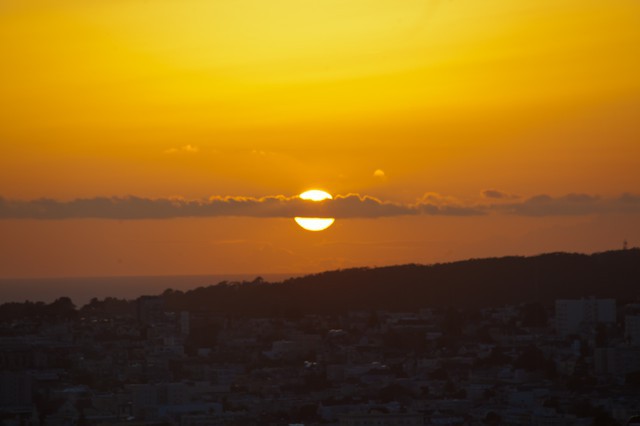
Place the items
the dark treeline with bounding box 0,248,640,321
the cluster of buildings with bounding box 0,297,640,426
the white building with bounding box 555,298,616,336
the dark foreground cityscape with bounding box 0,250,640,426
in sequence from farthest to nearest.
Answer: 1. the dark treeline with bounding box 0,248,640,321
2. the white building with bounding box 555,298,616,336
3. the dark foreground cityscape with bounding box 0,250,640,426
4. the cluster of buildings with bounding box 0,297,640,426

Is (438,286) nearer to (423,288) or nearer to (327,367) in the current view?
(423,288)

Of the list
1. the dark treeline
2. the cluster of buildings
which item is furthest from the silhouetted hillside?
the cluster of buildings

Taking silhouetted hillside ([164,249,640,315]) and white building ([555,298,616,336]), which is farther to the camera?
silhouetted hillside ([164,249,640,315])

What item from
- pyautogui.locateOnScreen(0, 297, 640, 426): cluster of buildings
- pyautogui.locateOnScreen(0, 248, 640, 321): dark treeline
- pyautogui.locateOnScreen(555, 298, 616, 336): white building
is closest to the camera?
pyautogui.locateOnScreen(0, 297, 640, 426): cluster of buildings

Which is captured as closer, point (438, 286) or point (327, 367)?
point (327, 367)

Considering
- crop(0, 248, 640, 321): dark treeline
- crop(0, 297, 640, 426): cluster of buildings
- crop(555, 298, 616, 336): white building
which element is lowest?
crop(0, 297, 640, 426): cluster of buildings

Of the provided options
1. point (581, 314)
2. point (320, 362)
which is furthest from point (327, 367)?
point (581, 314)

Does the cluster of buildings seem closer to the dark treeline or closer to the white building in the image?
the white building
